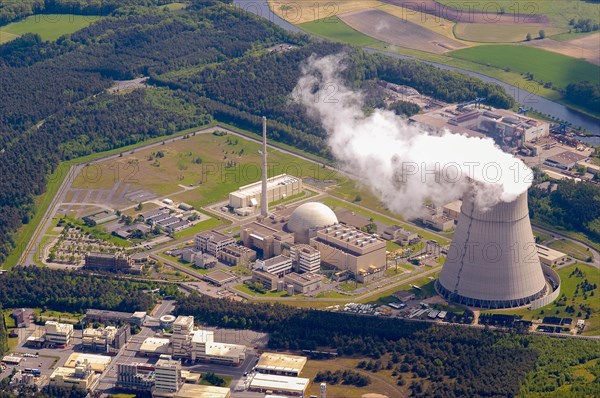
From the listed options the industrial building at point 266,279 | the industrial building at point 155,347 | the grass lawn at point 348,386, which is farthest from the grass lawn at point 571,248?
the industrial building at point 155,347

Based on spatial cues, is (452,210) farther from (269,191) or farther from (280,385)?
(280,385)

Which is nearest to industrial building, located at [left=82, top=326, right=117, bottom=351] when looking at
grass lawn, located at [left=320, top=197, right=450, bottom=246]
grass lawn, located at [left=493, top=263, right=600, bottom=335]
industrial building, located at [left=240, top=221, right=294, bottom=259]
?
industrial building, located at [left=240, top=221, right=294, bottom=259]

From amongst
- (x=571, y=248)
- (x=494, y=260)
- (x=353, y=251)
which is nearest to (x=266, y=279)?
(x=353, y=251)

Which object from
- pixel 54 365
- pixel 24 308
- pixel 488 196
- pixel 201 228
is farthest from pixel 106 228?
pixel 488 196

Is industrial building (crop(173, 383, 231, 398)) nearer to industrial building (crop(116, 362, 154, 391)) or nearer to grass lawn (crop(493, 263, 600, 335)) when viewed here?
industrial building (crop(116, 362, 154, 391))

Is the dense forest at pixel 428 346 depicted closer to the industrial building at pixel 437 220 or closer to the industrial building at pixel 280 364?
the industrial building at pixel 280 364

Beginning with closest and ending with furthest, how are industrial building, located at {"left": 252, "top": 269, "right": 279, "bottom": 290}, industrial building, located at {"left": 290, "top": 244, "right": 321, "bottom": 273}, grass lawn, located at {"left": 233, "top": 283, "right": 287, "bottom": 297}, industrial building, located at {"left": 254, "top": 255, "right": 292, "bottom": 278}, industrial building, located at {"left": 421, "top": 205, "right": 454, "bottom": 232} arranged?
1. grass lawn, located at {"left": 233, "top": 283, "right": 287, "bottom": 297}
2. industrial building, located at {"left": 252, "top": 269, "right": 279, "bottom": 290}
3. industrial building, located at {"left": 254, "top": 255, "right": 292, "bottom": 278}
4. industrial building, located at {"left": 290, "top": 244, "right": 321, "bottom": 273}
5. industrial building, located at {"left": 421, "top": 205, "right": 454, "bottom": 232}
